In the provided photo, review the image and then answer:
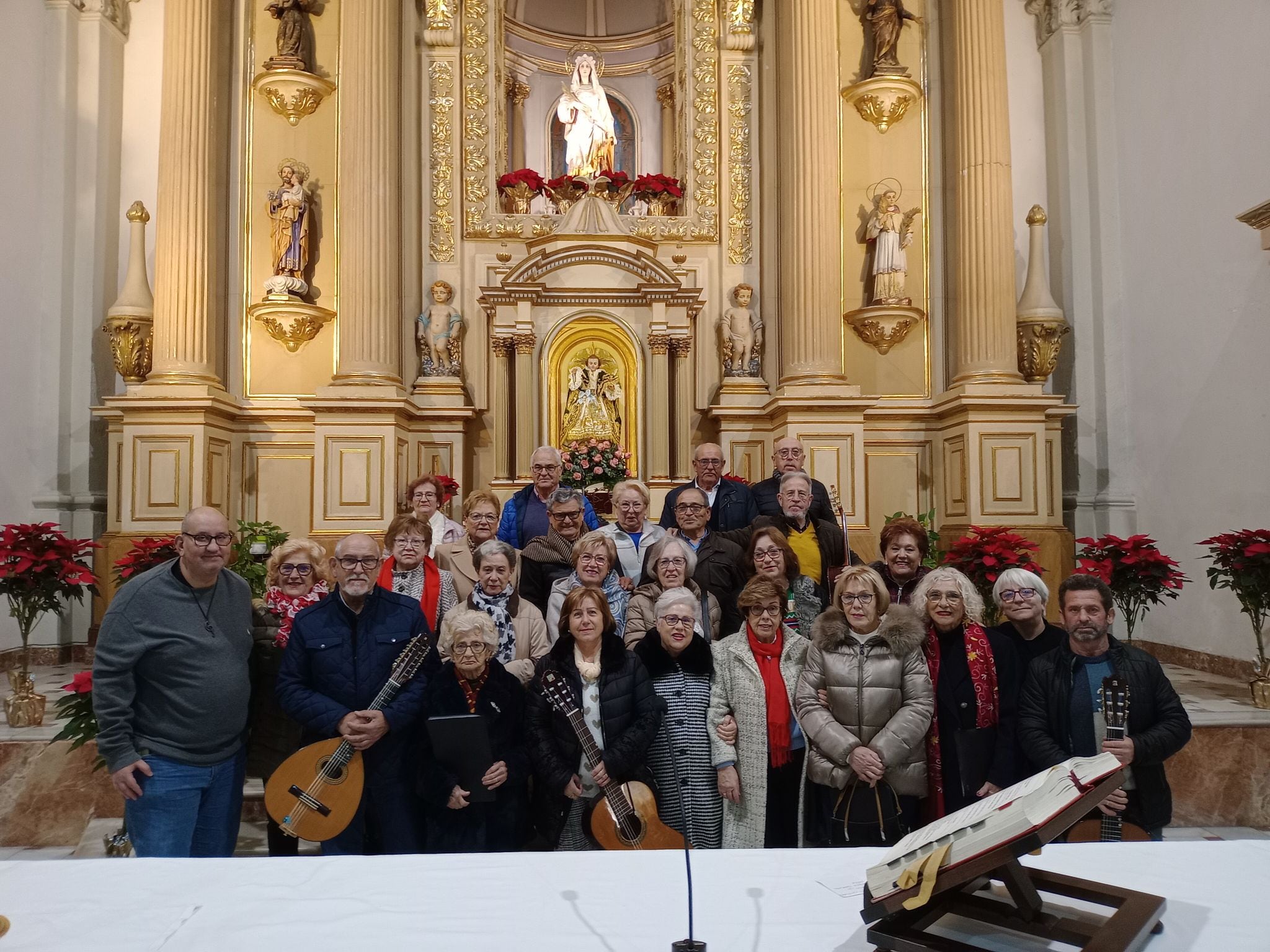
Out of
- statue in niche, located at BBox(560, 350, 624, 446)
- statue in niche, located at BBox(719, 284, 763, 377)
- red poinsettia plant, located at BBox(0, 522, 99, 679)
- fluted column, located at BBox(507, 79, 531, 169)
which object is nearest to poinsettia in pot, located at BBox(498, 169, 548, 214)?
fluted column, located at BBox(507, 79, 531, 169)

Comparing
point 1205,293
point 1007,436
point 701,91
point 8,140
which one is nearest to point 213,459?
point 8,140

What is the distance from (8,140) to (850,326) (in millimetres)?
8054

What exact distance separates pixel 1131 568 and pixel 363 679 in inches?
202

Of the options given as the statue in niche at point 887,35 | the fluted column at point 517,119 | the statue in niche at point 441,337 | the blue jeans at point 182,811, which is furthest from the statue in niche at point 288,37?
the blue jeans at point 182,811

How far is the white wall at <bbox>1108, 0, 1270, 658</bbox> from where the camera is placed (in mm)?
6906

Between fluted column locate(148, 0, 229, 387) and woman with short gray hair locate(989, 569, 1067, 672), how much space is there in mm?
7307

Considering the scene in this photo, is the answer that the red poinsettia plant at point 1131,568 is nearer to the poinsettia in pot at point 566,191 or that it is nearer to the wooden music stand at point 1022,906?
the wooden music stand at point 1022,906

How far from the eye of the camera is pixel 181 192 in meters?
8.59

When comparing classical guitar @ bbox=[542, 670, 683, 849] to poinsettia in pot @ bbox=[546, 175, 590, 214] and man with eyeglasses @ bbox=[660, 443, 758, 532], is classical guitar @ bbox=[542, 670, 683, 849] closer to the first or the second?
man with eyeglasses @ bbox=[660, 443, 758, 532]

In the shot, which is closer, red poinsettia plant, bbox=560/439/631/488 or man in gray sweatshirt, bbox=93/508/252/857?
man in gray sweatshirt, bbox=93/508/252/857

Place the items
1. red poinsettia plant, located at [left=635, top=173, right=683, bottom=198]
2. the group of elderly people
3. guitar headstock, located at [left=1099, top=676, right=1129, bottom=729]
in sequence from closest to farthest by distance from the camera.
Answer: guitar headstock, located at [left=1099, top=676, right=1129, bottom=729]
the group of elderly people
red poinsettia plant, located at [left=635, top=173, right=683, bottom=198]

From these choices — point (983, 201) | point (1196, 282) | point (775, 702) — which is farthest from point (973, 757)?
point (983, 201)

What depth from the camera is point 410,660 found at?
3.31 m

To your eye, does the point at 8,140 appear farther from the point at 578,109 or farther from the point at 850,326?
the point at 850,326
